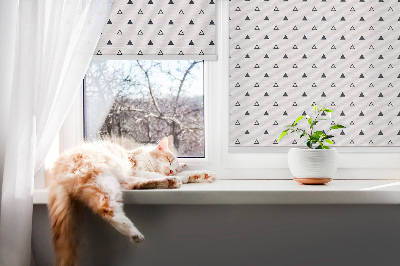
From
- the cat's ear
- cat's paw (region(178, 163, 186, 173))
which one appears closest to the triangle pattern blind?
the cat's ear

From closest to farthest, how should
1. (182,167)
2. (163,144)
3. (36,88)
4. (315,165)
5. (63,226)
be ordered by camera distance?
(63,226) → (36,88) → (315,165) → (163,144) → (182,167)

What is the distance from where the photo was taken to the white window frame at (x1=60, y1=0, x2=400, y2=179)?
1.75m

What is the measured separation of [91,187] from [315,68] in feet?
3.74

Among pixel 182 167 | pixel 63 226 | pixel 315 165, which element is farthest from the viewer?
pixel 182 167

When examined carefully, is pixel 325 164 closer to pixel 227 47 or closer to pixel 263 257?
pixel 263 257

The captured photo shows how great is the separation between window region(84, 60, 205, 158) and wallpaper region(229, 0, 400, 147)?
0.65 feet

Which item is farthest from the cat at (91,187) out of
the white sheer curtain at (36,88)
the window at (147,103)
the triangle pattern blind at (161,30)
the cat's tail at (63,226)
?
the triangle pattern blind at (161,30)

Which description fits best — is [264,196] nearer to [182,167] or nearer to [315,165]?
[315,165]

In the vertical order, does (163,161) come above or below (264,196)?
above

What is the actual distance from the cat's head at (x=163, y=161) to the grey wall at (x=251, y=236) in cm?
19

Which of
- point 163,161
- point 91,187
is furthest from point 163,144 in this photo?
point 91,187

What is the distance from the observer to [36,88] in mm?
1386

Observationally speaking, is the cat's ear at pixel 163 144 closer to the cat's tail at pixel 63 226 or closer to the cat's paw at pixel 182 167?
the cat's paw at pixel 182 167

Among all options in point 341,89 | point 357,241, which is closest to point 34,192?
point 357,241
